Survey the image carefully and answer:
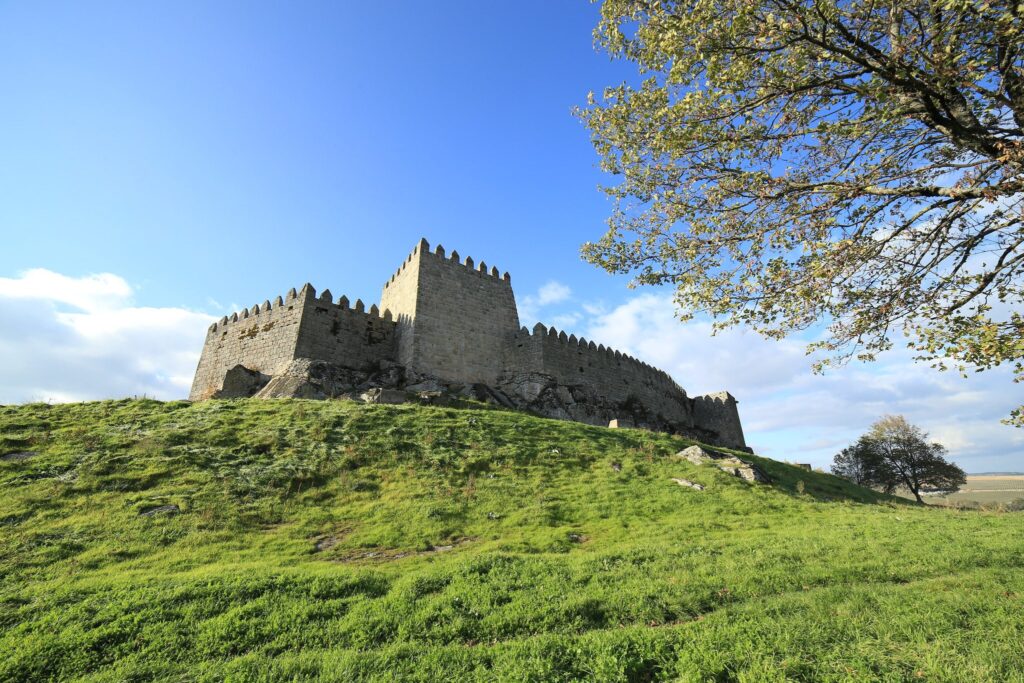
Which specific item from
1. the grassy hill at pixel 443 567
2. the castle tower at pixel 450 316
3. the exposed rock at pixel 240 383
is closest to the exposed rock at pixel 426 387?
the castle tower at pixel 450 316

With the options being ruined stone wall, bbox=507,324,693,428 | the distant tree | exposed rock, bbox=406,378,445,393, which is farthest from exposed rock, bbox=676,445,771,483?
the distant tree

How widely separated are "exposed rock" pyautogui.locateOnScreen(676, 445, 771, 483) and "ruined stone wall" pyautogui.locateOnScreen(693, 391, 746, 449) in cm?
2411

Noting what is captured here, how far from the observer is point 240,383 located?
25531mm

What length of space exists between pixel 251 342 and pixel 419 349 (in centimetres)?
1064

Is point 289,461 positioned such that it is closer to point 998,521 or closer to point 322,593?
point 322,593

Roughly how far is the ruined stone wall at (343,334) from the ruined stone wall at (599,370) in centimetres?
872

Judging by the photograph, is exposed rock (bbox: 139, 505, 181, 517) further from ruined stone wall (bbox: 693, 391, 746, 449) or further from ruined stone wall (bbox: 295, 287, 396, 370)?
ruined stone wall (bbox: 693, 391, 746, 449)

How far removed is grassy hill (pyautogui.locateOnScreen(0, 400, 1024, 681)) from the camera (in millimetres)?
5688

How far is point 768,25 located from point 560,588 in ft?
31.2

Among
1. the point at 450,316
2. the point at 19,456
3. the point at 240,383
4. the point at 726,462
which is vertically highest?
the point at 450,316

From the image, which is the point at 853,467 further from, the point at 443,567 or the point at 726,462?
the point at 443,567

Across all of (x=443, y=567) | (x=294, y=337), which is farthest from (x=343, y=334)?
Result: (x=443, y=567)

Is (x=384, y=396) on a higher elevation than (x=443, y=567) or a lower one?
higher

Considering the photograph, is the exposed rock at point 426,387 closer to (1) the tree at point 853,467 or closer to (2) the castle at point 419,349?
(2) the castle at point 419,349
